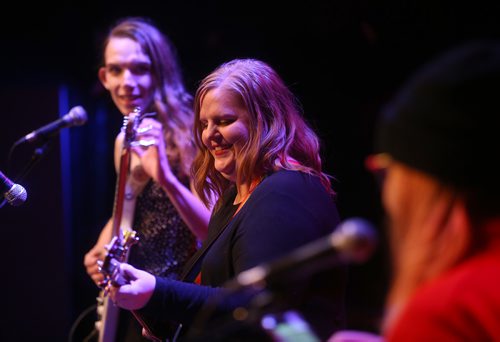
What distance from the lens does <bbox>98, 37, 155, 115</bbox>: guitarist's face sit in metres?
3.39

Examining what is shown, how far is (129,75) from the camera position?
3387mm

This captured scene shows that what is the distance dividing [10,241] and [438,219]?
3829 mm

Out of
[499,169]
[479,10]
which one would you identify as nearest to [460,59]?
[499,169]

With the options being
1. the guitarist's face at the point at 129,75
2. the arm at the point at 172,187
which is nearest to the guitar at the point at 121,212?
the arm at the point at 172,187

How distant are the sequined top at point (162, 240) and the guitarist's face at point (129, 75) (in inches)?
18.0

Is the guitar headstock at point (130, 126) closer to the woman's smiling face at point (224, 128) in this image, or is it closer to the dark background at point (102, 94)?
the woman's smiling face at point (224, 128)

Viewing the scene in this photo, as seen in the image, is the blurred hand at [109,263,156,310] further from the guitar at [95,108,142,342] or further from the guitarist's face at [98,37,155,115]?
the guitarist's face at [98,37,155,115]

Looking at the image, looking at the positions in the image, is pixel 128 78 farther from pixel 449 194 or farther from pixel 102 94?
pixel 449 194

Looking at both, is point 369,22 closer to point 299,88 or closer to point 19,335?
point 299,88

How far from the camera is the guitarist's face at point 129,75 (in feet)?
11.1

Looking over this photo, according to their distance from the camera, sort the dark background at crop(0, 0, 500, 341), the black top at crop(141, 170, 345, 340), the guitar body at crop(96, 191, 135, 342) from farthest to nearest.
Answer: the dark background at crop(0, 0, 500, 341) < the guitar body at crop(96, 191, 135, 342) < the black top at crop(141, 170, 345, 340)

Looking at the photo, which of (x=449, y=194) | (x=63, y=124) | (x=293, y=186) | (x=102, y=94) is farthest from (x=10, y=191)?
(x=102, y=94)

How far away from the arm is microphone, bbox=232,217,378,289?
177cm

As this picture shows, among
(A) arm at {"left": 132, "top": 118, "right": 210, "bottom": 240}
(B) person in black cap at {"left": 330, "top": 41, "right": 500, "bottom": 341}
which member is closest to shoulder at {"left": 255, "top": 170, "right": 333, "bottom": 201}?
(B) person in black cap at {"left": 330, "top": 41, "right": 500, "bottom": 341}
